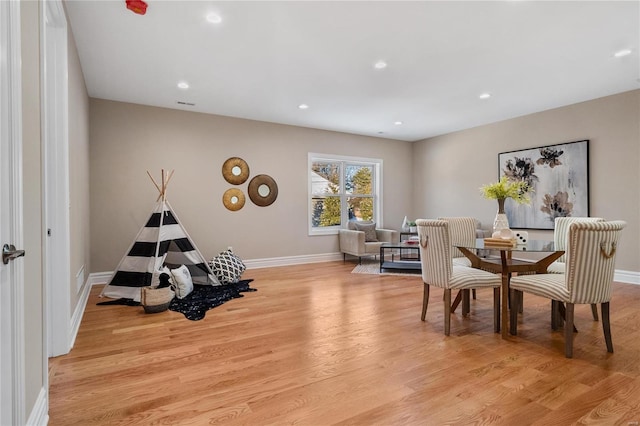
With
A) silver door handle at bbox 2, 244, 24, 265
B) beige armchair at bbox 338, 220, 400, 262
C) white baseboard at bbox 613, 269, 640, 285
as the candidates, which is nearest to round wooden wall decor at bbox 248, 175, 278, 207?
beige armchair at bbox 338, 220, 400, 262

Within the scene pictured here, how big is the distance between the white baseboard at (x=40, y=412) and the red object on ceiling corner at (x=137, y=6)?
258 centimetres

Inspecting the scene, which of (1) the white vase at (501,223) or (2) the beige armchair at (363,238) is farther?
(2) the beige armchair at (363,238)

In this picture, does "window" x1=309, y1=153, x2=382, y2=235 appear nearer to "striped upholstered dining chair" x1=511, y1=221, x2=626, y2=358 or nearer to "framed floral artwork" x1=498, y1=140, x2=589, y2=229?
"framed floral artwork" x1=498, y1=140, x2=589, y2=229

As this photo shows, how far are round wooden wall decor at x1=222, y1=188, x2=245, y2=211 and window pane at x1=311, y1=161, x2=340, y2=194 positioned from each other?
4.91 feet

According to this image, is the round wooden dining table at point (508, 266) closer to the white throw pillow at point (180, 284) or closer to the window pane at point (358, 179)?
the white throw pillow at point (180, 284)

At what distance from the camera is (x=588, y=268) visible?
90.8 inches

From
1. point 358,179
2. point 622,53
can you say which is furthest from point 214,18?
point 358,179

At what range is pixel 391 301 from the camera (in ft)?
→ 12.4

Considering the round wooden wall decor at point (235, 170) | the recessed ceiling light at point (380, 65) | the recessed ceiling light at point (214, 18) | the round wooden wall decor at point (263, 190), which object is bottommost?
the round wooden wall decor at point (263, 190)

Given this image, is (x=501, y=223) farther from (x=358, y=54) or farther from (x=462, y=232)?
(x=358, y=54)

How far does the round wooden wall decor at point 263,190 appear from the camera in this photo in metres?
5.84

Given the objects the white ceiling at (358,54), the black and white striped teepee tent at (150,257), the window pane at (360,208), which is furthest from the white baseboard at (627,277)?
the black and white striped teepee tent at (150,257)

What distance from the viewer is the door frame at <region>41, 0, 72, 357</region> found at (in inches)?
93.1

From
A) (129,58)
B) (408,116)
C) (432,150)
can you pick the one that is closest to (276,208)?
(408,116)
